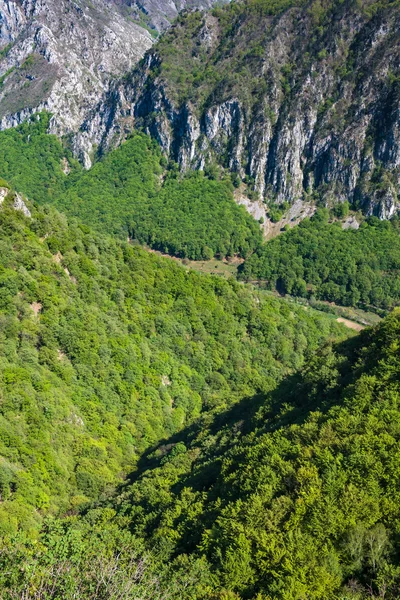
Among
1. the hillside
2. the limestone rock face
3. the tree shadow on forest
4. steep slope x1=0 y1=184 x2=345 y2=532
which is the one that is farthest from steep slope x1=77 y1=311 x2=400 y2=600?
the limestone rock face

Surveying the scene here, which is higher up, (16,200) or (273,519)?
(16,200)

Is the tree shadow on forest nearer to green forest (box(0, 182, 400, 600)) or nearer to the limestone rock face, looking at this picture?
green forest (box(0, 182, 400, 600))

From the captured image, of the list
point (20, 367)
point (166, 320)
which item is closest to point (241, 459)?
point (20, 367)

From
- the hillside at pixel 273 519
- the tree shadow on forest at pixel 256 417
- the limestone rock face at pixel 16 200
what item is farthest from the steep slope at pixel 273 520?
the limestone rock face at pixel 16 200

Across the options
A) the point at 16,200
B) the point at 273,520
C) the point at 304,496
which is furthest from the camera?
the point at 16,200

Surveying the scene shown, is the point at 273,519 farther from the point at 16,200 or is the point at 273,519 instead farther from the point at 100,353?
the point at 16,200

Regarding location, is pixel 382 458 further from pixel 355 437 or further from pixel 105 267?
pixel 105 267

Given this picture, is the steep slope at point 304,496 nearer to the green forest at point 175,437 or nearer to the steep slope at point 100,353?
the green forest at point 175,437

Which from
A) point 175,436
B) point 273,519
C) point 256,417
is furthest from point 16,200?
point 273,519
